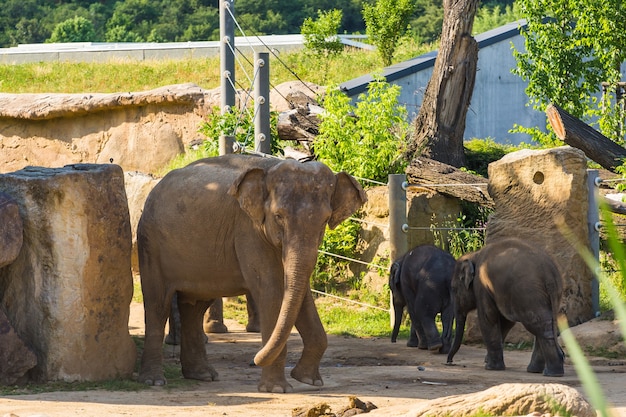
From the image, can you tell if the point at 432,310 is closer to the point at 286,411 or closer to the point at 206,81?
the point at 286,411

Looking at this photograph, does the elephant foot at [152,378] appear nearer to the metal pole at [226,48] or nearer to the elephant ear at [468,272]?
the elephant ear at [468,272]

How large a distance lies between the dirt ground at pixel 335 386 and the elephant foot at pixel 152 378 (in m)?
0.12

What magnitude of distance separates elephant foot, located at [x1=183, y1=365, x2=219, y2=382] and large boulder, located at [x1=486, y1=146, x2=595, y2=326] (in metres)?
3.39

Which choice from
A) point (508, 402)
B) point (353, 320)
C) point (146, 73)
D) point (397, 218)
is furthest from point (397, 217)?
point (146, 73)

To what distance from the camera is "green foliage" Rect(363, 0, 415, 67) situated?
83.0 ft

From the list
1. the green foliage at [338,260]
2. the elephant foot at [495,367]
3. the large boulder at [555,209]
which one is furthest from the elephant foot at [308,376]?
the green foliage at [338,260]

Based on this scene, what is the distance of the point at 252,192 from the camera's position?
7.40 meters

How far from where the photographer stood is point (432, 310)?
9773 millimetres

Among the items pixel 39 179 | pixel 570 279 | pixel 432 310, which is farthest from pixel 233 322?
pixel 39 179

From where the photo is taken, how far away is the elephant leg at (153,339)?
311 inches

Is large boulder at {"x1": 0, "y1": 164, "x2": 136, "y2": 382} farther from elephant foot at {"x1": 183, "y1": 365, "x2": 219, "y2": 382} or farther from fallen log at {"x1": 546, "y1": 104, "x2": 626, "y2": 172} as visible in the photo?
fallen log at {"x1": 546, "y1": 104, "x2": 626, "y2": 172}

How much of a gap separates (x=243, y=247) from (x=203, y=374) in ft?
3.65

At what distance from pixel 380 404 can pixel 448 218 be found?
19.5 ft

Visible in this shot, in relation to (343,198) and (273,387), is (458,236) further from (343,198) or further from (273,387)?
(273,387)
